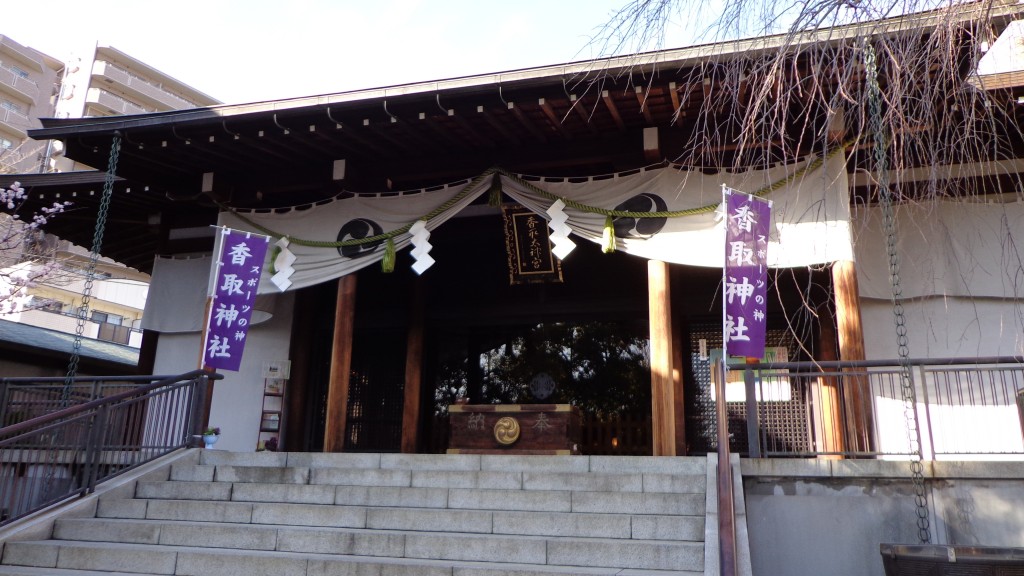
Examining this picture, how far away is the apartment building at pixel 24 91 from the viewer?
40.1m

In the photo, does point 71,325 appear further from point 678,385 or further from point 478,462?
point 478,462

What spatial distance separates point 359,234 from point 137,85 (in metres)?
44.2

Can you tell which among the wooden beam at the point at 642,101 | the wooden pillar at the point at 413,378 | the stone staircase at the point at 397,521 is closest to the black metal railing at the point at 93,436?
the stone staircase at the point at 397,521

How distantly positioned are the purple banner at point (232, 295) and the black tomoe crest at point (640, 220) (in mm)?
4776

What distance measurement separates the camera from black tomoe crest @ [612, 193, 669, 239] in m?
9.36

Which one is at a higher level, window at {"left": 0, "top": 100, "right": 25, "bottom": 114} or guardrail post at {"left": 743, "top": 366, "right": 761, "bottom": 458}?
window at {"left": 0, "top": 100, "right": 25, "bottom": 114}

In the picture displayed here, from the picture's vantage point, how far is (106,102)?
1804 inches

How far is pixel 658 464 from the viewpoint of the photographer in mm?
7297

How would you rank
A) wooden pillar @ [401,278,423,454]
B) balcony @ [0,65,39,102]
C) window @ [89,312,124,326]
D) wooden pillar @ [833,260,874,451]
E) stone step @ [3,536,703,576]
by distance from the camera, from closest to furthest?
stone step @ [3,536,703,576] < wooden pillar @ [833,260,874,451] < wooden pillar @ [401,278,423,454] < window @ [89,312,124,326] < balcony @ [0,65,39,102]

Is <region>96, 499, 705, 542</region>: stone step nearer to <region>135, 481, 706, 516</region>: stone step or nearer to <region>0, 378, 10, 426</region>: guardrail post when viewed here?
<region>135, 481, 706, 516</region>: stone step

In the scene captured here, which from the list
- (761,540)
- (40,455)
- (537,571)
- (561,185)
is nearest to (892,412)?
(761,540)

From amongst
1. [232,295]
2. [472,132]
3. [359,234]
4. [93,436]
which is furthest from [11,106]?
[93,436]

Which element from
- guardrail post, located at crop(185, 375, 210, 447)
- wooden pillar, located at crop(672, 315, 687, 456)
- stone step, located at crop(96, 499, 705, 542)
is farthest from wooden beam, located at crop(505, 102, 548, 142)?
guardrail post, located at crop(185, 375, 210, 447)

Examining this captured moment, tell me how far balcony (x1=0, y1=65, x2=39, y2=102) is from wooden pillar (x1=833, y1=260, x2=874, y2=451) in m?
46.0
